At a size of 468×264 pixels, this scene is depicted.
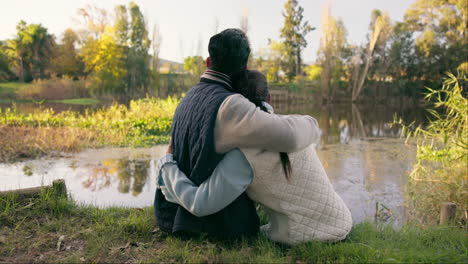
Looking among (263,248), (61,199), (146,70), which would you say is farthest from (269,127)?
(146,70)

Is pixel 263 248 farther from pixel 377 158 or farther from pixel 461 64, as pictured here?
pixel 461 64

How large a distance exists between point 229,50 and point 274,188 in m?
0.70

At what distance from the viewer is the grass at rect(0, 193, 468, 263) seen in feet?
5.79

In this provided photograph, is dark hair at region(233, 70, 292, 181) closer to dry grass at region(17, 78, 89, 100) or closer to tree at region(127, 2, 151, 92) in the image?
tree at region(127, 2, 151, 92)

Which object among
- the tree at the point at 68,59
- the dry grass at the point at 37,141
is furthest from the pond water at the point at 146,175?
the tree at the point at 68,59

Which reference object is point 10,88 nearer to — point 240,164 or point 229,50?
point 229,50

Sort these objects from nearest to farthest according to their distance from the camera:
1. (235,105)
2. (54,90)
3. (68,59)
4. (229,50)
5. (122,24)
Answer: (235,105) < (229,50) < (54,90) < (68,59) < (122,24)

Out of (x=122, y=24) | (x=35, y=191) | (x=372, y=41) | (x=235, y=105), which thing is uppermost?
(x=122, y=24)

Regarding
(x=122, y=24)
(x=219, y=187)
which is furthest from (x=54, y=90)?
(x=219, y=187)

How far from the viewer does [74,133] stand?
759 centimetres

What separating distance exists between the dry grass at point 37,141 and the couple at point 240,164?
5.16 metres

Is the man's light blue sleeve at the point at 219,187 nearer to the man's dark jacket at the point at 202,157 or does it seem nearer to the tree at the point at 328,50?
the man's dark jacket at the point at 202,157

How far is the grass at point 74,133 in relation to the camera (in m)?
6.32

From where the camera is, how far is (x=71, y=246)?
2070 millimetres
